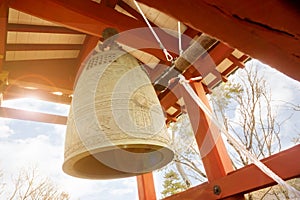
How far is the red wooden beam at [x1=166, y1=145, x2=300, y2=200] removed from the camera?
1.32 metres

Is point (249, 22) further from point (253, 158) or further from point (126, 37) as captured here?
point (126, 37)

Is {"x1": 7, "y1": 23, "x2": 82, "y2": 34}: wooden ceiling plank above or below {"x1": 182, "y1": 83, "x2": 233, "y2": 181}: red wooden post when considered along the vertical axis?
above

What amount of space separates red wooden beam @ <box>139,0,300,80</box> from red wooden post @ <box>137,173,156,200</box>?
238cm

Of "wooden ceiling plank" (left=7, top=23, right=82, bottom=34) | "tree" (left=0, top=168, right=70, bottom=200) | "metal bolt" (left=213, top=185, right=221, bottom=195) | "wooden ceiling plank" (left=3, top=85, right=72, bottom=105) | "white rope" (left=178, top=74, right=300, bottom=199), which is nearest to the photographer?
"white rope" (left=178, top=74, right=300, bottom=199)

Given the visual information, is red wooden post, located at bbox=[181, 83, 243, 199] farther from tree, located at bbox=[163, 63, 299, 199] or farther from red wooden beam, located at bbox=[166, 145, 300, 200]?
tree, located at bbox=[163, 63, 299, 199]

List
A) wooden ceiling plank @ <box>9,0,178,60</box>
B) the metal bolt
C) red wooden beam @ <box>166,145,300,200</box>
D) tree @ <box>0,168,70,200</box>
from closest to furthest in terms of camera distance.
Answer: red wooden beam @ <box>166,145,300,200</box> → wooden ceiling plank @ <box>9,0,178,60</box> → the metal bolt → tree @ <box>0,168,70,200</box>

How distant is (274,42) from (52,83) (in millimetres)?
2600

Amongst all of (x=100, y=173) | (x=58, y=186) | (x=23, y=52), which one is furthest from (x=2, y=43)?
(x=58, y=186)

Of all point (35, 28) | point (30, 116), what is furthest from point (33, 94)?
point (35, 28)

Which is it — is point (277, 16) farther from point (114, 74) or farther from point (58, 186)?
point (58, 186)

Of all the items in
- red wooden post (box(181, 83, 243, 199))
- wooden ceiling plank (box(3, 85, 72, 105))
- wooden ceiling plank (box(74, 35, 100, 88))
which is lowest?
red wooden post (box(181, 83, 243, 199))

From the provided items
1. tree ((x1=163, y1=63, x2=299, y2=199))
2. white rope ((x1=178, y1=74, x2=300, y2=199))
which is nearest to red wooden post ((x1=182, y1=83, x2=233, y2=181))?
white rope ((x1=178, y1=74, x2=300, y2=199))

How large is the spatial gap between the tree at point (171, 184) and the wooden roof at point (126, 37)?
284 cm

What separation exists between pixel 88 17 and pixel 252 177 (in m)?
1.45
